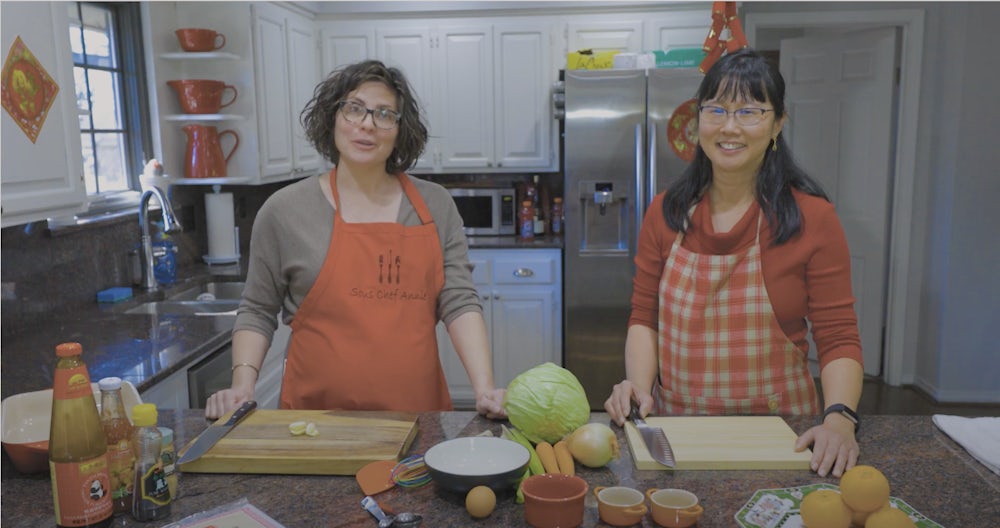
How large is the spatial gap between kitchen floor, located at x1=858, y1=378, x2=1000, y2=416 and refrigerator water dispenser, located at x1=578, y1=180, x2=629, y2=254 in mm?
1526

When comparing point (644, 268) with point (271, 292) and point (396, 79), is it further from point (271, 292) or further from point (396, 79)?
point (271, 292)

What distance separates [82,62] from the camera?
10.3ft

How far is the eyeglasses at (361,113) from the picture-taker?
1687mm

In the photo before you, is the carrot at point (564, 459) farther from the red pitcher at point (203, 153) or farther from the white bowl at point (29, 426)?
the red pitcher at point (203, 153)

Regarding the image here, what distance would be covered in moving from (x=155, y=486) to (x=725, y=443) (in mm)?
916

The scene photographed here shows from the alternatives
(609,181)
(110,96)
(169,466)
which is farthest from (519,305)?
(169,466)

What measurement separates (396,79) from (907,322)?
3903 millimetres

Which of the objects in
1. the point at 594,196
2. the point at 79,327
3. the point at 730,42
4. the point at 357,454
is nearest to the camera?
the point at 357,454

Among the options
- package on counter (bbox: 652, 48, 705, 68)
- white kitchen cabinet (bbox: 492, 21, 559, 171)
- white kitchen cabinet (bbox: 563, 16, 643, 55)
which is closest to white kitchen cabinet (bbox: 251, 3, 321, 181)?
white kitchen cabinet (bbox: 492, 21, 559, 171)

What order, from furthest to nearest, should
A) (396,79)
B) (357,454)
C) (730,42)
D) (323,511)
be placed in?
(730,42) < (396,79) < (357,454) < (323,511)

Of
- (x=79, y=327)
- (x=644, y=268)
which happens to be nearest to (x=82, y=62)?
(x=79, y=327)

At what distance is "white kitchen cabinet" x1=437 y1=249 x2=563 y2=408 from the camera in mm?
4191

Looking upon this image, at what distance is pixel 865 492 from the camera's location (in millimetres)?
1067

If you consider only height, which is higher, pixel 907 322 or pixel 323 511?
pixel 323 511
